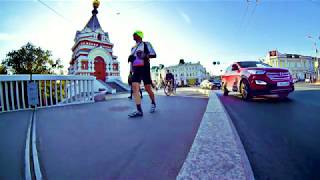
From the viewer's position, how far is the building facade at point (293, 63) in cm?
7734

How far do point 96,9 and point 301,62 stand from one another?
9233 centimetres

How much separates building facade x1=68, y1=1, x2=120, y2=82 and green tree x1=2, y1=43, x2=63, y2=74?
384 inches

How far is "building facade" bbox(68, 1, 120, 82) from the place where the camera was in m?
25.6

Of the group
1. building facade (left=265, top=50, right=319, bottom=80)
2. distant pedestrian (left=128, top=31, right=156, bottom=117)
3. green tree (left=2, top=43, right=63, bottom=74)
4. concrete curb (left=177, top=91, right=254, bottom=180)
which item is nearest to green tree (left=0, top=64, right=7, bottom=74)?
green tree (left=2, top=43, right=63, bottom=74)

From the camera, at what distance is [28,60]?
1267 inches

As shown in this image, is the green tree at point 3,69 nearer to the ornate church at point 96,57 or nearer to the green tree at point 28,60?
the green tree at point 28,60

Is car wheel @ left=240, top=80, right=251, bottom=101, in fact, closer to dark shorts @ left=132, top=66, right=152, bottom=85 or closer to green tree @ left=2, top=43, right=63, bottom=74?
dark shorts @ left=132, top=66, right=152, bottom=85

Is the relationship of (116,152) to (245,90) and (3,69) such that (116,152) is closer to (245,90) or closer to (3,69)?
(245,90)

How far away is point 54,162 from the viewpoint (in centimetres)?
154

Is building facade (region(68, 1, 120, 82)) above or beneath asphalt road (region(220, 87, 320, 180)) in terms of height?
above

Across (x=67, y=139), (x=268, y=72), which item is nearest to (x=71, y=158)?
(x=67, y=139)

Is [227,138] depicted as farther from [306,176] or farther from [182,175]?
[182,175]

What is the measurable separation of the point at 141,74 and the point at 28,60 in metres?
37.0

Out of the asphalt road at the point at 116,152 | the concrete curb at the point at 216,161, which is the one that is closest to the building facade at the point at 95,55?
the asphalt road at the point at 116,152
